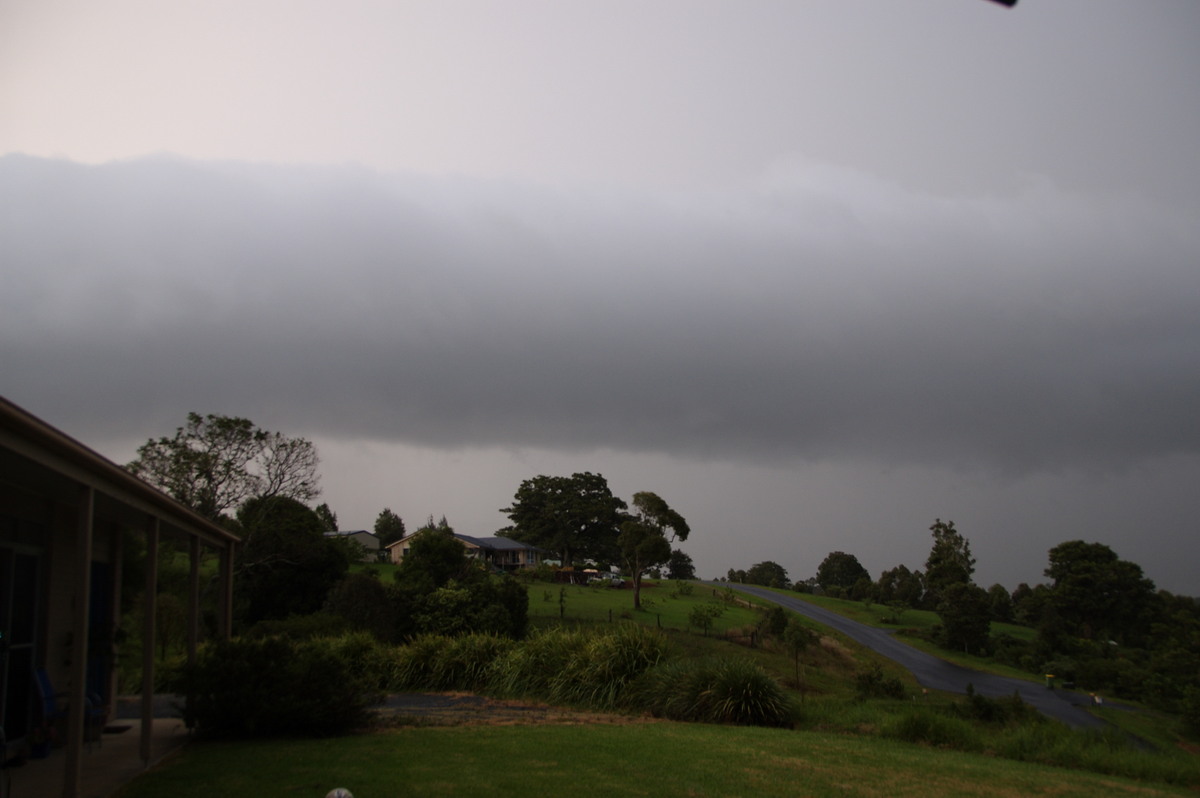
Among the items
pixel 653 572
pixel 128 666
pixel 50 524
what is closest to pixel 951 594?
pixel 653 572

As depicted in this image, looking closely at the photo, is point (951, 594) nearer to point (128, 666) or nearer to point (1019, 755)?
point (1019, 755)

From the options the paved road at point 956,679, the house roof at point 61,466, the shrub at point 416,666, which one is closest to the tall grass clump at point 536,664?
the shrub at point 416,666

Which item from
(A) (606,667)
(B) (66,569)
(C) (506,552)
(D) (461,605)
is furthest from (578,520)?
(B) (66,569)

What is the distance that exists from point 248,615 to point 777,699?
77.9 feet

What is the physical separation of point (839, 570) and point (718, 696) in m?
103

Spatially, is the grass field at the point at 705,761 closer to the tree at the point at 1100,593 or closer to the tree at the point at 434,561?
the tree at the point at 434,561

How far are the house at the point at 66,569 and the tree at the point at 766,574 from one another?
306 feet

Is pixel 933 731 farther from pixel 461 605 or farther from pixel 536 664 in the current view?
pixel 461 605

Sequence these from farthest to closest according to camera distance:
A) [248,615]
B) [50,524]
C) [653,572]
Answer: [653,572], [248,615], [50,524]

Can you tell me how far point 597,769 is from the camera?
10.3 meters

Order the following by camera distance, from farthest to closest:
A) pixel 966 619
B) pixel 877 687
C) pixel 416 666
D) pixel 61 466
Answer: pixel 966 619
pixel 877 687
pixel 416 666
pixel 61 466

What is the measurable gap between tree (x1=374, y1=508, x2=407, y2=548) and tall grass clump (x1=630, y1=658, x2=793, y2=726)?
6518cm

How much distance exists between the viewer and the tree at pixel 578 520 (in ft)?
258

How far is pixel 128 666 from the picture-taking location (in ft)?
65.8
